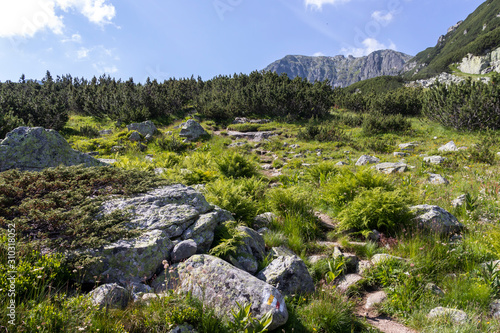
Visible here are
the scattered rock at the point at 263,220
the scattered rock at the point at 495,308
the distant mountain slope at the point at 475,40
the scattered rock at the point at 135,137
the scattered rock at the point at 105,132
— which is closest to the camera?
the scattered rock at the point at 495,308

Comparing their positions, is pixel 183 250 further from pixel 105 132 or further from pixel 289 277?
pixel 105 132

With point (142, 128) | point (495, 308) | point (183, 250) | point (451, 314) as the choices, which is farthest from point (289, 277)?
point (142, 128)

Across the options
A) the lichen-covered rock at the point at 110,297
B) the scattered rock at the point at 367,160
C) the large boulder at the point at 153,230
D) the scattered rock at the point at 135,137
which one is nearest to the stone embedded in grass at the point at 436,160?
the scattered rock at the point at 367,160

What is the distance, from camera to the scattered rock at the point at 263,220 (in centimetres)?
591

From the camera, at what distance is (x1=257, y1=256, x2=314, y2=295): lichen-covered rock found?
3650 mm

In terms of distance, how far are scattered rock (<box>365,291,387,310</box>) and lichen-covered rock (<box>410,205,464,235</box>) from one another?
2.22m

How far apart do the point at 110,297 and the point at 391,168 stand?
10270 mm

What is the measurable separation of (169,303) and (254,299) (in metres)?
0.99

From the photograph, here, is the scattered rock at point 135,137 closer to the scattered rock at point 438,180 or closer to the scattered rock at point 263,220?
the scattered rock at point 263,220

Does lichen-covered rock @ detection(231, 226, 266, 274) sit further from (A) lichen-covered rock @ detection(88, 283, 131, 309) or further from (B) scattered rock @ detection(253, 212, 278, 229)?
(A) lichen-covered rock @ detection(88, 283, 131, 309)

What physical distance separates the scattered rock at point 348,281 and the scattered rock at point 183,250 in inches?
96.3

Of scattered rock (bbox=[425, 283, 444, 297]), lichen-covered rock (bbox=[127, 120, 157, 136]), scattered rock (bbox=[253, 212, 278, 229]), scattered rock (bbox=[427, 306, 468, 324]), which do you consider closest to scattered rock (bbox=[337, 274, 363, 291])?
scattered rock (bbox=[425, 283, 444, 297])

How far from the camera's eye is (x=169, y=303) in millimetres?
2723

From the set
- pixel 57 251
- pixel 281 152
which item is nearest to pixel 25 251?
pixel 57 251
